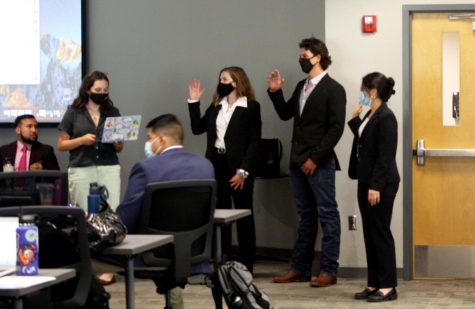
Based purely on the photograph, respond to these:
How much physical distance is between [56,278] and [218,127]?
13.0 feet

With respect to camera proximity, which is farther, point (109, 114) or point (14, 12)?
point (14, 12)

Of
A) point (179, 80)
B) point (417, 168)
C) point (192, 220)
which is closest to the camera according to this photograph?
point (192, 220)

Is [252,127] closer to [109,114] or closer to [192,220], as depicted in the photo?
[109,114]

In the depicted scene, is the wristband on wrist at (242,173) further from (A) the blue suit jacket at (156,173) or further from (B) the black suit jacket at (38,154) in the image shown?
(A) the blue suit jacket at (156,173)

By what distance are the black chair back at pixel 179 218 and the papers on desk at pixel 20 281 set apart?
1412 mm

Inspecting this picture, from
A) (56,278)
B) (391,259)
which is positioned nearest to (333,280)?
(391,259)

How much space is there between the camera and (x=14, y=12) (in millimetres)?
7746

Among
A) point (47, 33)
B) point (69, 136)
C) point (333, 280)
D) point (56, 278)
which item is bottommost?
point (333, 280)

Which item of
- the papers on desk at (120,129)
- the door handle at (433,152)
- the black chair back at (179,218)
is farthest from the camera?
the door handle at (433,152)

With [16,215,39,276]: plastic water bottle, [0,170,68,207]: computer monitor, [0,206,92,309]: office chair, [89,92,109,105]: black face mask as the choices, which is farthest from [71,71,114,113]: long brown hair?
[16,215,39,276]: plastic water bottle

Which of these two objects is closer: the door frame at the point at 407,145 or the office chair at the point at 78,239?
the office chair at the point at 78,239

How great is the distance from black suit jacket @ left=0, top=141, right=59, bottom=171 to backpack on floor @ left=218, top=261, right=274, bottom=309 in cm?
295

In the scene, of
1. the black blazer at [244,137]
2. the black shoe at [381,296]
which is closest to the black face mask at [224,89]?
the black blazer at [244,137]

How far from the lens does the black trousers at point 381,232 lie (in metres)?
6.21
